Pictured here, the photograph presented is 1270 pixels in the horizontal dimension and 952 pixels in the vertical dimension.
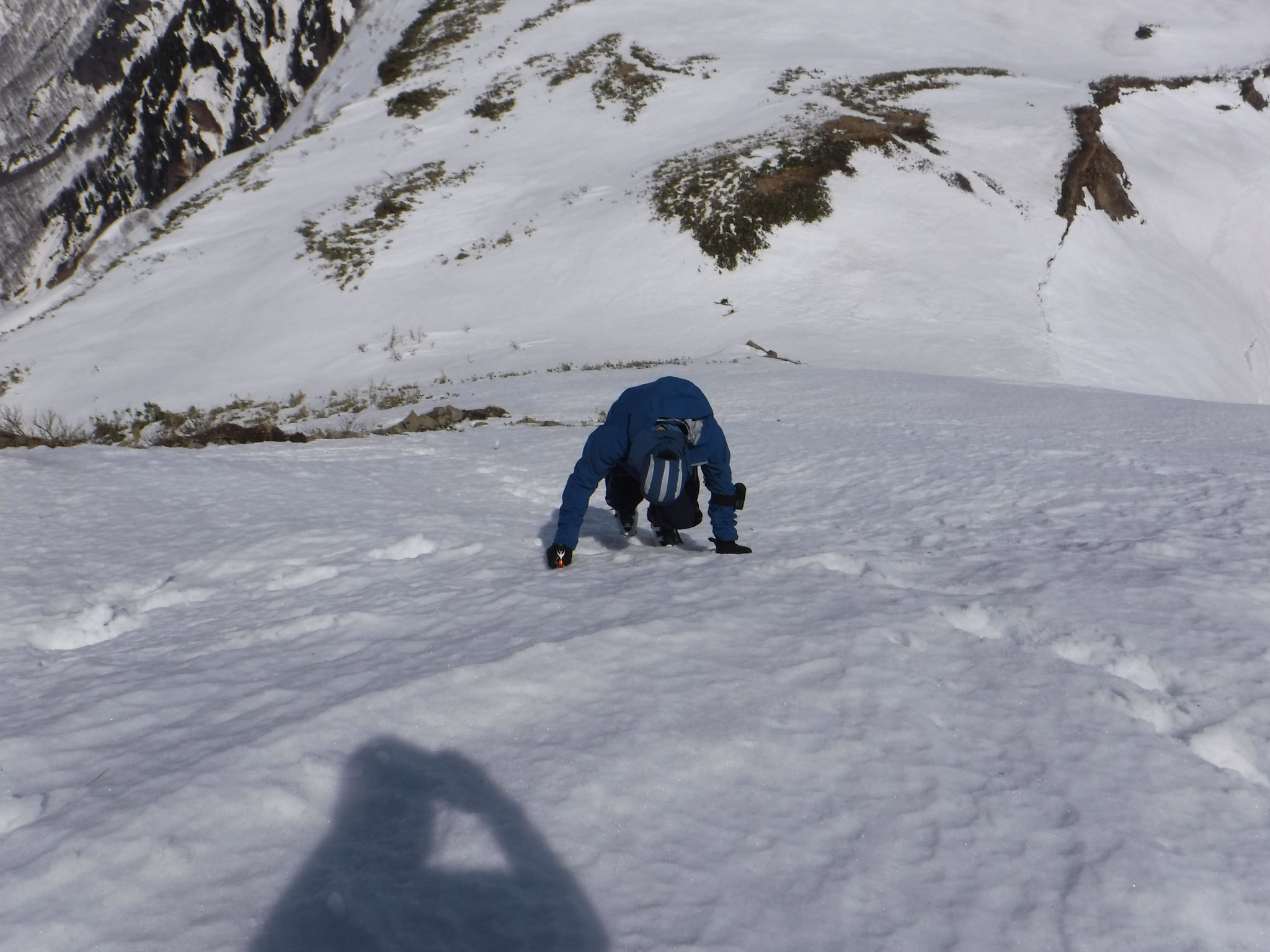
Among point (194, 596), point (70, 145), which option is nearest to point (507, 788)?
point (194, 596)

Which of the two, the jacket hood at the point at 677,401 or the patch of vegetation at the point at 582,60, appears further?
the patch of vegetation at the point at 582,60

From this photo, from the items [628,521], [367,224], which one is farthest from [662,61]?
[628,521]

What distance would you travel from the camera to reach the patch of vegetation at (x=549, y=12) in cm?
3953

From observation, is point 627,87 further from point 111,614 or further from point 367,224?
point 111,614

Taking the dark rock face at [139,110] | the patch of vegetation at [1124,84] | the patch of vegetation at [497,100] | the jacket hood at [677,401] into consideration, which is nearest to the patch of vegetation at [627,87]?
the patch of vegetation at [497,100]

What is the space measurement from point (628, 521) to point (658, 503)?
3.11ft

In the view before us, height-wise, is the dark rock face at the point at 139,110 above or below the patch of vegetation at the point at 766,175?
above

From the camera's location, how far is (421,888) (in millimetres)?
1972

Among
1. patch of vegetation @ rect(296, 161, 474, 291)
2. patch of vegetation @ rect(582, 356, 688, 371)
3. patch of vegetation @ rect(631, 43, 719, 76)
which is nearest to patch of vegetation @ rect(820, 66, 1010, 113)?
patch of vegetation @ rect(631, 43, 719, 76)

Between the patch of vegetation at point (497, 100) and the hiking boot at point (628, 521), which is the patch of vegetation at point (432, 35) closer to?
the patch of vegetation at point (497, 100)

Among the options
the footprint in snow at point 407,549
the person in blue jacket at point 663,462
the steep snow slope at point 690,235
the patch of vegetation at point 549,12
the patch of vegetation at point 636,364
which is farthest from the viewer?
the patch of vegetation at point 549,12

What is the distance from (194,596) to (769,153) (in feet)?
85.2

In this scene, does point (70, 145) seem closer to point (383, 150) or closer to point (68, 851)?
point (383, 150)

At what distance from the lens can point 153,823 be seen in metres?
2.11
